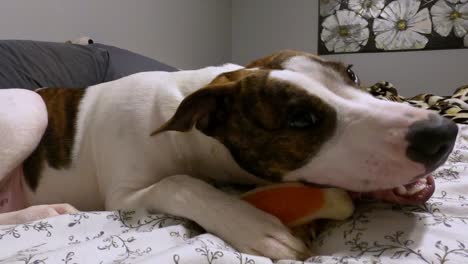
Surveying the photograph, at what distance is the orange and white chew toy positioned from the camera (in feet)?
2.76

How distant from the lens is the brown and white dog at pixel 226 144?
770 mm

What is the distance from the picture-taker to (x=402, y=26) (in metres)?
4.13

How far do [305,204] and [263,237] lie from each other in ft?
0.40

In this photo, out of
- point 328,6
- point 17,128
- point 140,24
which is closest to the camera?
point 17,128

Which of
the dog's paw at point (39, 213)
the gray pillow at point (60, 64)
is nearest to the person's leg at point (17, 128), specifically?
Answer: the dog's paw at point (39, 213)

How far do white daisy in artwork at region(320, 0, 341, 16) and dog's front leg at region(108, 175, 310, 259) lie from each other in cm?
383

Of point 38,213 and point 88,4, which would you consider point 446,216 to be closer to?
point 38,213

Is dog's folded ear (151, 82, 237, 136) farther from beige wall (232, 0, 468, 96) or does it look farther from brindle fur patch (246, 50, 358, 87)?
beige wall (232, 0, 468, 96)

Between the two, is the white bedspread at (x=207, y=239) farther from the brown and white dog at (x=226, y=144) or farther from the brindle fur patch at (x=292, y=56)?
the brindle fur patch at (x=292, y=56)

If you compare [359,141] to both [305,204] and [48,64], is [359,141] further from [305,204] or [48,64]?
[48,64]

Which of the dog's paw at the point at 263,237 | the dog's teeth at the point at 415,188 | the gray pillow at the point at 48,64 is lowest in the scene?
the dog's paw at the point at 263,237

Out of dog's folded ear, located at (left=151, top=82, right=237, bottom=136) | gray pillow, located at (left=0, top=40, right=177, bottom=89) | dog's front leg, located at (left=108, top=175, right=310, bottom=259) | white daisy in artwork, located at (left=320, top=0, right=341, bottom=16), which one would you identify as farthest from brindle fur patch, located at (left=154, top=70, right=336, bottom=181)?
white daisy in artwork, located at (left=320, top=0, right=341, bottom=16)

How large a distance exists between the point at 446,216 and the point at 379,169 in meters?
0.21

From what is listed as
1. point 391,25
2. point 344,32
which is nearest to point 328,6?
point 344,32
